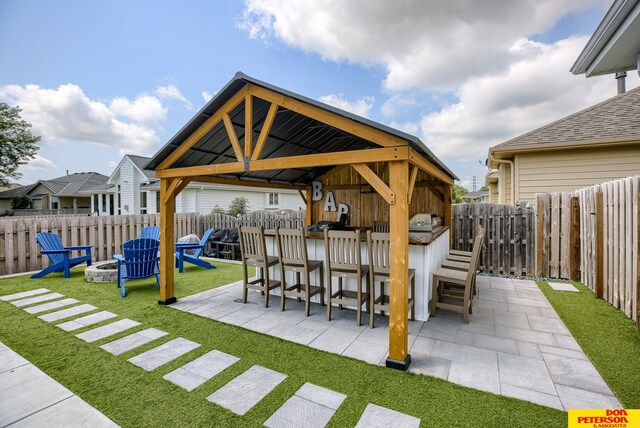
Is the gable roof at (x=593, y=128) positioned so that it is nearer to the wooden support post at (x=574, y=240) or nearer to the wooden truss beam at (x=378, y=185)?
the wooden support post at (x=574, y=240)

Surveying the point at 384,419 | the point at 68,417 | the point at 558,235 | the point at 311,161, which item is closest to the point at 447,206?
the point at 558,235

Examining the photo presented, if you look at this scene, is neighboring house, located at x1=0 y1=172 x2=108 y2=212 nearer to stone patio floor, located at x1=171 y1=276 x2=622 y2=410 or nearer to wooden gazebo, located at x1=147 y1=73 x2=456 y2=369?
wooden gazebo, located at x1=147 y1=73 x2=456 y2=369

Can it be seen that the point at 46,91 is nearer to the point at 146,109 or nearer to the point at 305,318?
the point at 146,109

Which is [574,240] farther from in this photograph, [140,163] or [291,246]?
[140,163]

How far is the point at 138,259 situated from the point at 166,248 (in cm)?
103

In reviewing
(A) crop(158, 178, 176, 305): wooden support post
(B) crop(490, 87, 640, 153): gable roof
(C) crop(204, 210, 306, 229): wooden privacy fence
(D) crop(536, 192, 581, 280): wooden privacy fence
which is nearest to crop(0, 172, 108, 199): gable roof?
(C) crop(204, 210, 306, 229): wooden privacy fence

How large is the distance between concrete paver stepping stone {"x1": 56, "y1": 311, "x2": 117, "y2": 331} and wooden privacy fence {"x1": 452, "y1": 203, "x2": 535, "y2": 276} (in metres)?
7.48

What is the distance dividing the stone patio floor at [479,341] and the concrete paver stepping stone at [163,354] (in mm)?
770

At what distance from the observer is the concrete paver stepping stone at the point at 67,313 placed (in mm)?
4176

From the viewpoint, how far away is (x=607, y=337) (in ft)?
11.4

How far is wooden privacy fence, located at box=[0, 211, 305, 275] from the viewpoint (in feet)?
22.7

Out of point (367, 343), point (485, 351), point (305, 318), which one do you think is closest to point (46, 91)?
point (305, 318)

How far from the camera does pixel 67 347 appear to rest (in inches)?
131

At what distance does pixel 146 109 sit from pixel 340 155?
1842cm
